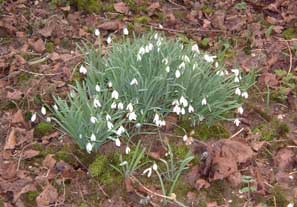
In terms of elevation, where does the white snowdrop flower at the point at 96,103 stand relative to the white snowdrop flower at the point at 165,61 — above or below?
below

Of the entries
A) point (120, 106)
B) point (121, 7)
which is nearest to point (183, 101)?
point (120, 106)

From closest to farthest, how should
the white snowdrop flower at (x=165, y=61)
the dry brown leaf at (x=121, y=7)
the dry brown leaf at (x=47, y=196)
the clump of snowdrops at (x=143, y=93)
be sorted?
the dry brown leaf at (x=47, y=196)
the clump of snowdrops at (x=143, y=93)
the white snowdrop flower at (x=165, y=61)
the dry brown leaf at (x=121, y=7)

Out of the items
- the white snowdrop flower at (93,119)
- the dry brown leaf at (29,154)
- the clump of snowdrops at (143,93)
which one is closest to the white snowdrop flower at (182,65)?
the clump of snowdrops at (143,93)

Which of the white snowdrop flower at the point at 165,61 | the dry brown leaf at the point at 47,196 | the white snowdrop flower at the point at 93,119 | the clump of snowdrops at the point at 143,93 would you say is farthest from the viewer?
the white snowdrop flower at the point at 165,61

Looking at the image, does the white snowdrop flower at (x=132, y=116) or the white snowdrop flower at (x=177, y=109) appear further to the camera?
the white snowdrop flower at (x=177, y=109)

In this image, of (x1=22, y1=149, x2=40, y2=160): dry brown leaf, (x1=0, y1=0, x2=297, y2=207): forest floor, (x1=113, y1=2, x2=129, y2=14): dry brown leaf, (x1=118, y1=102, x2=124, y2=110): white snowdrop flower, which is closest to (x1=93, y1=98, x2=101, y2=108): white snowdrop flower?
(x1=118, y1=102, x2=124, y2=110): white snowdrop flower

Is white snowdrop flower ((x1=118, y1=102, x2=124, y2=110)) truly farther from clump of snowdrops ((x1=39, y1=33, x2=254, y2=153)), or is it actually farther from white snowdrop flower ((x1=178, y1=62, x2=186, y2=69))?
white snowdrop flower ((x1=178, y1=62, x2=186, y2=69))

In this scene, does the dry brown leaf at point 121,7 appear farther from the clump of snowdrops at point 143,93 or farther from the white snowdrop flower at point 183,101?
the white snowdrop flower at point 183,101

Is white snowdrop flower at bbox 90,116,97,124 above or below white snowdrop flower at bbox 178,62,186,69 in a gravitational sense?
below
